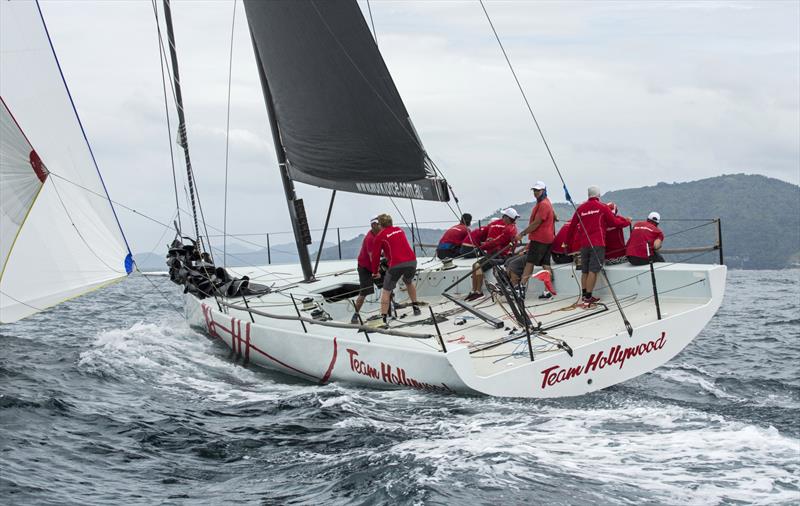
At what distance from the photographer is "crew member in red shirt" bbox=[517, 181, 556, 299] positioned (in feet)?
32.3

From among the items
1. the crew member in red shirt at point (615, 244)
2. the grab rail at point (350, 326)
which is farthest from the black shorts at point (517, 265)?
the grab rail at point (350, 326)

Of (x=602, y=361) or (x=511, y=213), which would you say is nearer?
(x=602, y=361)

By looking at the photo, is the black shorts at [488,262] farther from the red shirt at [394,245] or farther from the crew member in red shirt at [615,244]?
the crew member in red shirt at [615,244]

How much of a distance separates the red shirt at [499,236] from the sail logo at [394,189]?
194 centimetres

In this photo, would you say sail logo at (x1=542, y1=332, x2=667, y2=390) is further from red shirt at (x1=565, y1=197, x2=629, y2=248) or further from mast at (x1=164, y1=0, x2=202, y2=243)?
mast at (x1=164, y1=0, x2=202, y2=243)

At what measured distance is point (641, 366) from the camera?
8.17m

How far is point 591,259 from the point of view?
980cm

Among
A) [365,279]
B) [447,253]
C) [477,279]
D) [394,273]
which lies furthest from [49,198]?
[447,253]

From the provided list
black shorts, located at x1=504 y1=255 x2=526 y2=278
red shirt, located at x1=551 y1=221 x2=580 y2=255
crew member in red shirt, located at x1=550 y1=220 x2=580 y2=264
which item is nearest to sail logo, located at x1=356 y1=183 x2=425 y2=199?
black shorts, located at x1=504 y1=255 x2=526 y2=278

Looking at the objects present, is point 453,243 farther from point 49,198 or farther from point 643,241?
point 49,198

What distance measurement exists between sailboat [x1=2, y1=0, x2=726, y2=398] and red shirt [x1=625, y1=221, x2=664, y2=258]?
0.75ft

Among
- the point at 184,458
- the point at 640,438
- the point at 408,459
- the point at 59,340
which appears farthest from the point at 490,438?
the point at 59,340

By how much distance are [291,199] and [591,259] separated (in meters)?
4.52

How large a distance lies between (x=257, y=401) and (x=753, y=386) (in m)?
5.73
